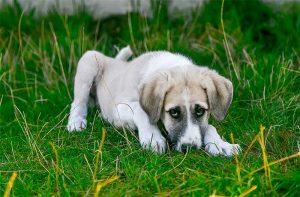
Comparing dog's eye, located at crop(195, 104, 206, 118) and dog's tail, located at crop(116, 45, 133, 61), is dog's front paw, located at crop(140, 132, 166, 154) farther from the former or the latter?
dog's tail, located at crop(116, 45, 133, 61)

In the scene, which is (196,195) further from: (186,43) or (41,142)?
(186,43)

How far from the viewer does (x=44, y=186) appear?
539 cm

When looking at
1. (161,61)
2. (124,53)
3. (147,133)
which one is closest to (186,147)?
(147,133)

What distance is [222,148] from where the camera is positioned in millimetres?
5953

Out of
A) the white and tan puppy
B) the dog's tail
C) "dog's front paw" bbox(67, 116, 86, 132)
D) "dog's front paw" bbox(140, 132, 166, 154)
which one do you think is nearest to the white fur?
the white and tan puppy

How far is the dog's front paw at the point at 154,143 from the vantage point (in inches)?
233

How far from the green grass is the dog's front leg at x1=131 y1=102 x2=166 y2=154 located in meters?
0.08

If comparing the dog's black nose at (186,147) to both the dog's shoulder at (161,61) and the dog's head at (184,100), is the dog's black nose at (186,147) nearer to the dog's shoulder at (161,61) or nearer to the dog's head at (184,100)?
the dog's head at (184,100)

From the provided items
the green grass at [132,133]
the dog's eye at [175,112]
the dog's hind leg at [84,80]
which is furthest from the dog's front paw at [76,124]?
the dog's eye at [175,112]

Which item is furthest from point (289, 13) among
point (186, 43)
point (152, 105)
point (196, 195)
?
point (196, 195)

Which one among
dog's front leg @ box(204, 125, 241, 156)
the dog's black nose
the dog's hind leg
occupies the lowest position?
the dog's hind leg

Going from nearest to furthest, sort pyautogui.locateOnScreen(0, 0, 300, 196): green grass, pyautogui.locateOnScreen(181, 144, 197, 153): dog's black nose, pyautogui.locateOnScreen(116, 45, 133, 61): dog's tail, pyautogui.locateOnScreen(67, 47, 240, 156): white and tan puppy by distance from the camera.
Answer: pyautogui.locateOnScreen(0, 0, 300, 196): green grass, pyautogui.locateOnScreen(181, 144, 197, 153): dog's black nose, pyautogui.locateOnScreen(67, 47, 240, 156): white and tan puppy, pyautogui.locateOnScreen(116, 45, 133, 61): dog's tail

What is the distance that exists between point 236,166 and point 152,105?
96 centimetres

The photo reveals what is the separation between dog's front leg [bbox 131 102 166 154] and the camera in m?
5.95
